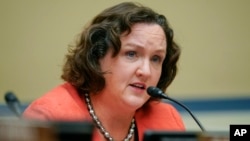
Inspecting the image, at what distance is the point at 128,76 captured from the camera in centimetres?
177

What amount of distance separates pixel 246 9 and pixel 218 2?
7.7 inches

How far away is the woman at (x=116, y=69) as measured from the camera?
178cm

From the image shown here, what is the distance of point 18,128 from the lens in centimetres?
62

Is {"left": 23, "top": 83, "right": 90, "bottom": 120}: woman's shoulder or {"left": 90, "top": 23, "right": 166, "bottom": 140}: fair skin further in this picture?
{"left": 90, "top": 23, "right": 166, "bottom": 140}: fair skin

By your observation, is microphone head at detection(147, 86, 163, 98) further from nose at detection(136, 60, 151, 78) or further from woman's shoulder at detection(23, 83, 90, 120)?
woman's shoulder at detection(23, 83, 90, 120)

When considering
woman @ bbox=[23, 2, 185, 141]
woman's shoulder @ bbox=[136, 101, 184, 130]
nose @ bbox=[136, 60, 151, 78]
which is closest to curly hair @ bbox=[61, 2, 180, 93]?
woman @ bbox=[23, 2, 185, 141]

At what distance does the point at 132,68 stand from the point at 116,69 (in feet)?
0.21

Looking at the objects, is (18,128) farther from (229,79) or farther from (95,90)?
(229,79)

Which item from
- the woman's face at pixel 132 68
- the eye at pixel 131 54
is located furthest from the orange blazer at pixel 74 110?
the eye at pixel 131 54

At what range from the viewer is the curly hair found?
1.80 m

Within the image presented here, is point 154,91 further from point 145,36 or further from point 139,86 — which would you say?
point 145,36

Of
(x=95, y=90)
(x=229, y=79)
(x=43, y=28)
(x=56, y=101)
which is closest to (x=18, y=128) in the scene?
(x=56, y=101)

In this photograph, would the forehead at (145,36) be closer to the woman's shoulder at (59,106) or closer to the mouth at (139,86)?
the mouth at (139,86)

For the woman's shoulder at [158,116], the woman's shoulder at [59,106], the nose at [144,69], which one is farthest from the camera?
the woman's shoulder at [158,116]
